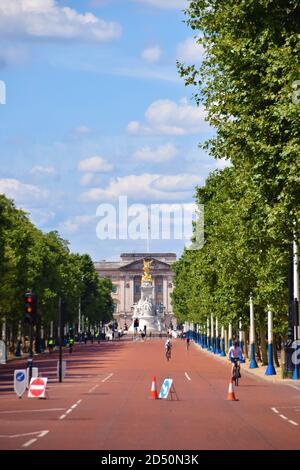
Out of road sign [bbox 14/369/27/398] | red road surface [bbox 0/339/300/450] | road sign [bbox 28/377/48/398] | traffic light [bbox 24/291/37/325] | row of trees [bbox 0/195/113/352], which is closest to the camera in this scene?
red road surface [bbox 0/339/300/450]

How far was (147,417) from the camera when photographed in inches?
1375

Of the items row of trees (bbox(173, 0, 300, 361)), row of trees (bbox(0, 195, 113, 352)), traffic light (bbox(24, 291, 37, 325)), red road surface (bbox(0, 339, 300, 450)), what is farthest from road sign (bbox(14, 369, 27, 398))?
row of trees (bbox(0, 195, 113, 352))

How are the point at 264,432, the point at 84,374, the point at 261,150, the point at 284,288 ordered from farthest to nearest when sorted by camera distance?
the point at 84,374 → the point at 284,288 → the point at 261,150 → the point at 264,432

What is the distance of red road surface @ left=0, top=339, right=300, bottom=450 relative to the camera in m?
26.8

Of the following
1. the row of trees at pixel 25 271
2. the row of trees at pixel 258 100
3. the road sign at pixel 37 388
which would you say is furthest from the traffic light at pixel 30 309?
the row of trees at pixel 25 271

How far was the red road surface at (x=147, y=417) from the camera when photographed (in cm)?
2677

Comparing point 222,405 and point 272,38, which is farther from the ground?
point 272,38

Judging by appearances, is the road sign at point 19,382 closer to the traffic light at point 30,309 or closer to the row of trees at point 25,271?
the traffic light at point 30,309

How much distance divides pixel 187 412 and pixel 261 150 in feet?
27.1

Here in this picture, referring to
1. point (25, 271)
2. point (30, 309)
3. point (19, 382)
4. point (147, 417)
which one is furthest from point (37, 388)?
point (25, 271)

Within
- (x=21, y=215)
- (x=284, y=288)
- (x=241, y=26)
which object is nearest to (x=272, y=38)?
(x=241, y=26)

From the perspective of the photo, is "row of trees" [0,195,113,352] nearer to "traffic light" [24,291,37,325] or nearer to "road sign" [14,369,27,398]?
"traffic light" [24,291,37,325]
